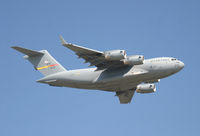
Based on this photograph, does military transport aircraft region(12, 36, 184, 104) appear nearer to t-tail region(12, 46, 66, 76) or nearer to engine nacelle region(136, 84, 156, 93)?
t-tail region(12, 46, 66, 76)

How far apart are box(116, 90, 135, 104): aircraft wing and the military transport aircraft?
1889mm

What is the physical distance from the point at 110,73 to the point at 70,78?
2903 mm

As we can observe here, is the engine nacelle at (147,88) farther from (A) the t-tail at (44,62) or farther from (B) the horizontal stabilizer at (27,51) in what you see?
(B) the horizontal stabilizer at (27,51)

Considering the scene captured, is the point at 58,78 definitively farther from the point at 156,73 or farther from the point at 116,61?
the point at 156,73

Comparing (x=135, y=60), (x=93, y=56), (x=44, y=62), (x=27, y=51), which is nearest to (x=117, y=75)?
(x=135, y=60)

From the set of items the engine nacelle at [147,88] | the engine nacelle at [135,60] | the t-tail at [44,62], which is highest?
the t-tail at [44,62]

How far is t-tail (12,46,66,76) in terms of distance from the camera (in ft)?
82.7

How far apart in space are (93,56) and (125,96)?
6407 millimetres

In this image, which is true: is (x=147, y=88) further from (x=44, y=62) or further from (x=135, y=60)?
(x=44, y=62)

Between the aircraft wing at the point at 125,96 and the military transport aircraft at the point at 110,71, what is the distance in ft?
6.20

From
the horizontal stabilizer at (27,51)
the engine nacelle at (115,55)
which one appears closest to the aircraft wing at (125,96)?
the engine nacelle at (115,55)

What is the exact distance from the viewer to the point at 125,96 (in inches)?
1069

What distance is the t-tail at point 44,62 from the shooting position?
25.2 metres

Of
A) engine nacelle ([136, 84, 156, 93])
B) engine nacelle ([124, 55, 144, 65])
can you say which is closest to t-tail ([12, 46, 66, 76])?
engine nacelle ([124, 55, 144, 65])
